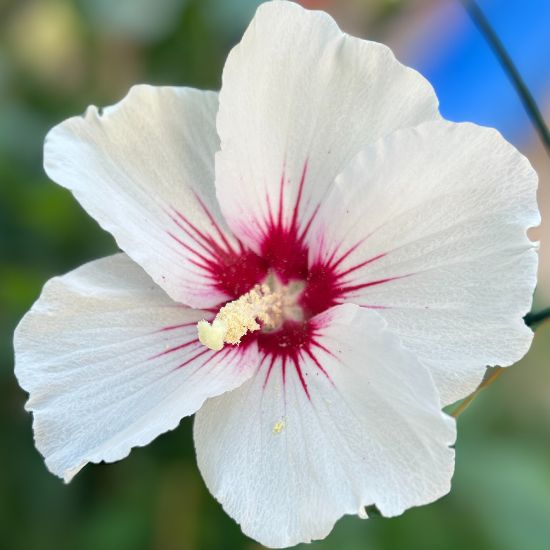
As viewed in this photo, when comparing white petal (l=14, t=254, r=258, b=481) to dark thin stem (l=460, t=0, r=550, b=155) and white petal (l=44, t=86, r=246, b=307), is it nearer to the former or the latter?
white petal (l=44, t=86, r=246, b=307)

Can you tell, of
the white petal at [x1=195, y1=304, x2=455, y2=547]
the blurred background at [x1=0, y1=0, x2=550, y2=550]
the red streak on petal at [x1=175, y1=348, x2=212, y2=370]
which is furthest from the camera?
the blurred background at [x1=0, y1=0, x2=550, y2=550]

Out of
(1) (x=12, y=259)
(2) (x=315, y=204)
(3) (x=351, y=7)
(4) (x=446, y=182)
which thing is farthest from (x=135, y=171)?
(3) (x=351, y=7)

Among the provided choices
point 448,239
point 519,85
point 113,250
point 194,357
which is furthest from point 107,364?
point 113,250

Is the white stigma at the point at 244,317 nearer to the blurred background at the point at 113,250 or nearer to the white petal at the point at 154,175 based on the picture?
the white petal at the point at 154,175

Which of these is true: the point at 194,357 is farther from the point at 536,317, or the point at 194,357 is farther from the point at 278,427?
the point at 536,317

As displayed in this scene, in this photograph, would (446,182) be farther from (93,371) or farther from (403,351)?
(93,371)

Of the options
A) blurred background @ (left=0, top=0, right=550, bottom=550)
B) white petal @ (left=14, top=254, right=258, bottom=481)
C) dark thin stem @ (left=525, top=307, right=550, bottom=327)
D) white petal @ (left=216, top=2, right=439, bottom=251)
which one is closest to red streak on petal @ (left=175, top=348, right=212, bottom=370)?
white petal @ (left=14, top=254, right=258, bottom=481)

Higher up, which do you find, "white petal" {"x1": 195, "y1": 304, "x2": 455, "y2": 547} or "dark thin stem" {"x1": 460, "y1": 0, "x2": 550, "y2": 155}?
"dark thin stem" {"x1": 460, "y1": 0, "x2": 550, "y2": 155}
